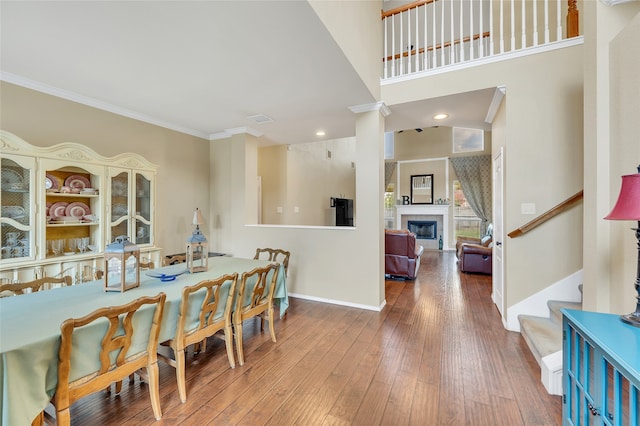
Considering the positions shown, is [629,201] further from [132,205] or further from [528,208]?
[132,205]

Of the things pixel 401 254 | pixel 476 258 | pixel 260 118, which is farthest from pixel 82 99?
pixel 476 258

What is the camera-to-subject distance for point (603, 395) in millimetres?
1124

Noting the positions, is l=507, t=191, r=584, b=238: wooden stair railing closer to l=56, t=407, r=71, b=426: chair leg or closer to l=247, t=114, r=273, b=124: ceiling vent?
l=247, t=114, r=273, b=124: ceiling vent

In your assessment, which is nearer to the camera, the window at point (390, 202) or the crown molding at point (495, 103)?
the crown molding at point (495, 103)

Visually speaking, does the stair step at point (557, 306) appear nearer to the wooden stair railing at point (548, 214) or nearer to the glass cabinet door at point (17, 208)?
the wooden stair railing at point (548, 214)

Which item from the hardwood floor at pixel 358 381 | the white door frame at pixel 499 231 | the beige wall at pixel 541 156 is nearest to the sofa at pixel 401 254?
the white door frame at pixel 499 231

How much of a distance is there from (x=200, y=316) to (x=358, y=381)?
4.35 feet

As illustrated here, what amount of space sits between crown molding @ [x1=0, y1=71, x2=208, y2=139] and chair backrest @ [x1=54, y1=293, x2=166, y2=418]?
2.96 m

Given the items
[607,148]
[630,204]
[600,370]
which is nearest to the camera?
[600,370]

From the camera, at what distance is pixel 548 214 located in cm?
273

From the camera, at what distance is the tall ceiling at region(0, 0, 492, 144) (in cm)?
186

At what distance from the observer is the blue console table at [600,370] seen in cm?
99

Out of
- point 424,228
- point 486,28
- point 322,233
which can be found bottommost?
point 424,228

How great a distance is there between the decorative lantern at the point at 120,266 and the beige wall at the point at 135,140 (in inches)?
80.1
